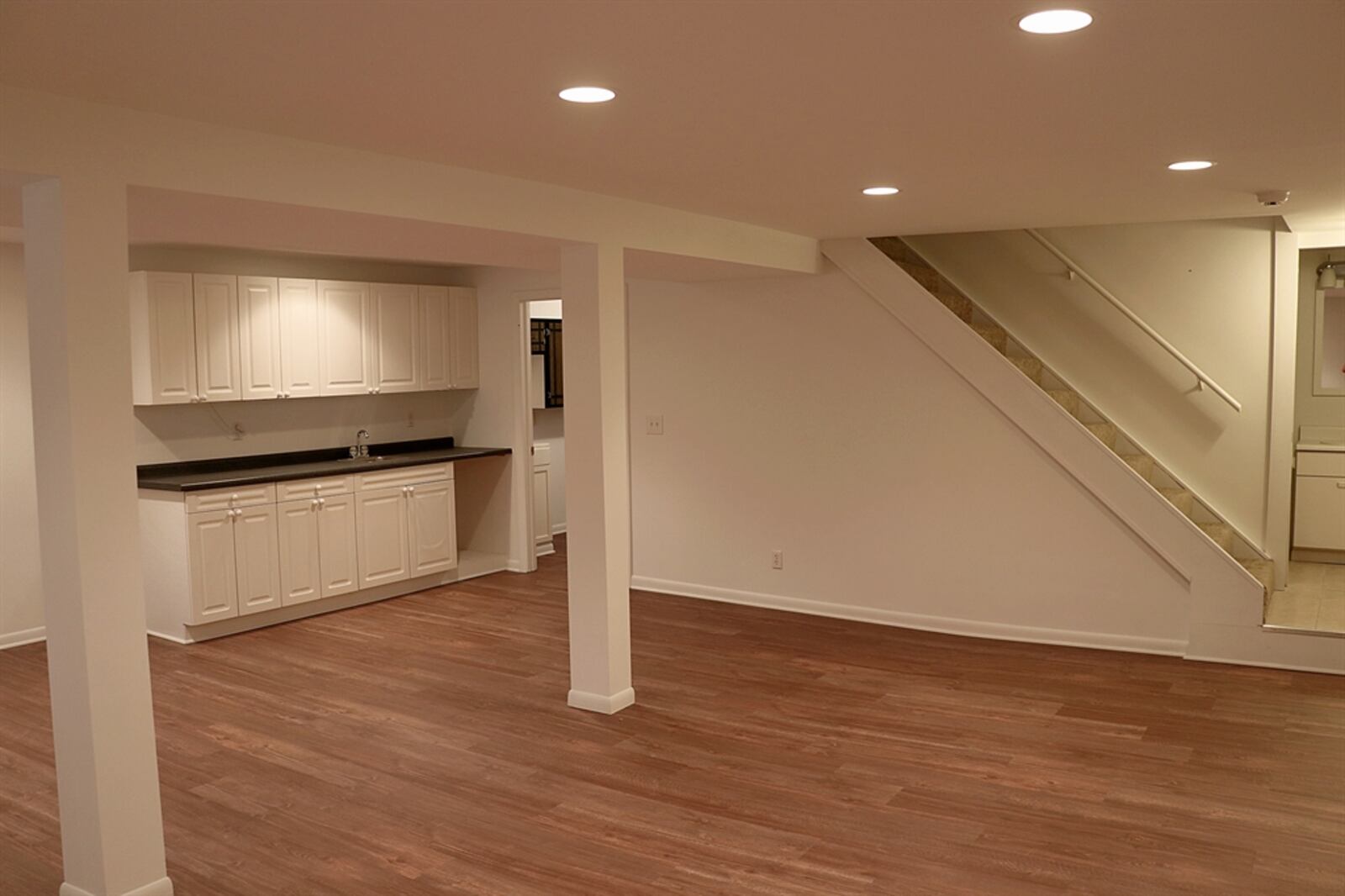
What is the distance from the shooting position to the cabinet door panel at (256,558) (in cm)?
609

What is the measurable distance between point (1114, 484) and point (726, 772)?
2.83 m

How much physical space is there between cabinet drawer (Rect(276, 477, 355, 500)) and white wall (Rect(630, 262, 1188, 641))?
6.34ft

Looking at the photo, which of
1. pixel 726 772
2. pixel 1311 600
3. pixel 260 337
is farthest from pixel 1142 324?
pixel 260 337

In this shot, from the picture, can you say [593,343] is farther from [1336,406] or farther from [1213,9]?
[1336,406]

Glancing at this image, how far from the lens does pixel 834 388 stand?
633 cm

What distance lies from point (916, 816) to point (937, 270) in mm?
3978

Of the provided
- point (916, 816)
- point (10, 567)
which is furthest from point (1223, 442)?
point (10, 567)

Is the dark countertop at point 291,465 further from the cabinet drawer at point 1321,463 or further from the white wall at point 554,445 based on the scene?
the cabinet drawer at point 1321,463

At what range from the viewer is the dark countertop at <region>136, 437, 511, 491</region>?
238 inches

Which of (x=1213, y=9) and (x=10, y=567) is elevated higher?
(x=1213, y=9)

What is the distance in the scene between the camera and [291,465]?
22.9 ft

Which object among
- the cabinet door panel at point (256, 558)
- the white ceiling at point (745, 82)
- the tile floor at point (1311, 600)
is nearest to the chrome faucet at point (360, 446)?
the cabinet door panel at point (256, 558)

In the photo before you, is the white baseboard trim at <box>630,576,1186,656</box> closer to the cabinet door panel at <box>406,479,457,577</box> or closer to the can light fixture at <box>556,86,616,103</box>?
the cabinet door panel at <box>406,479,457,577</box>

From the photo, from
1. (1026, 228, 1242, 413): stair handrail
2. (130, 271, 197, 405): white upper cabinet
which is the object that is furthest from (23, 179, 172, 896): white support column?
(1026, 228, 1242, 413): stair handrail
